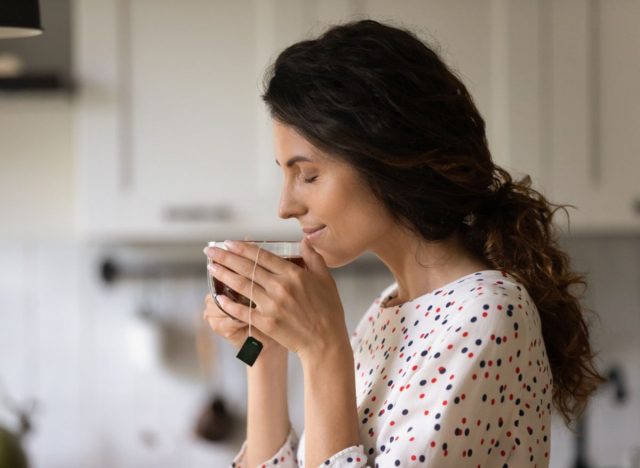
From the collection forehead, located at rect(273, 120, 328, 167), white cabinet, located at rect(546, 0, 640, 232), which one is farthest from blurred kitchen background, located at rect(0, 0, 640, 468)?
forehead, located at rect(273, 120, 328, 167)

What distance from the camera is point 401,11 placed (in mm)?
2506

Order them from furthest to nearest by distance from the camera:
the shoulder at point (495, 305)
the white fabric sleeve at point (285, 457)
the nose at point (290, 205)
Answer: the white fabric sleeve at point (285, 457) < the nose at point (290, 205) < the shoulder at point (495, 305)

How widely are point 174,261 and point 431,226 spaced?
1712mm

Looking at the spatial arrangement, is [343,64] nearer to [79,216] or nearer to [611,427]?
[79,216]

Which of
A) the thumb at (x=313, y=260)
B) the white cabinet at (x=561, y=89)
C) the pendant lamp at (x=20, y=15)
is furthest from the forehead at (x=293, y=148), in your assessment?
the white cabinet at (x=561, y=89)

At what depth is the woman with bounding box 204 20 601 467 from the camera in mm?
1154

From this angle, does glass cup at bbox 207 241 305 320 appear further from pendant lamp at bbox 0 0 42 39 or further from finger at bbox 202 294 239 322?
pendant lamp at bbox 0 0 42 39

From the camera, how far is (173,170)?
249cm

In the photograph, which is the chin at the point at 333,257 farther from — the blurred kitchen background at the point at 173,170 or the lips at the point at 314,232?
the blurred kitchen background at the point at 173,170

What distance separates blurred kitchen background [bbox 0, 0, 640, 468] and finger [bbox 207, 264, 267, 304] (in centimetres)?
125

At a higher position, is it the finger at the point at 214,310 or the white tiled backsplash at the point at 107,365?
the finger at the point at 214,310

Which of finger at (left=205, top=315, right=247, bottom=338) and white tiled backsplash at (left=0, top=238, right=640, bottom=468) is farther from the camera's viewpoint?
white tiled backsplash at (left=0, top=238, right=640, bottom=468)

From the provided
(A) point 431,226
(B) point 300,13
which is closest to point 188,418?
(B) point 300,13

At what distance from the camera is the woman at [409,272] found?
1.15 meters
